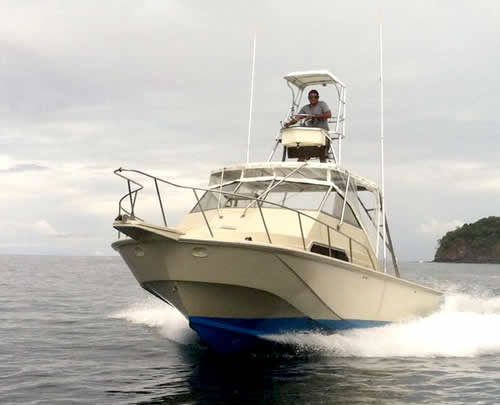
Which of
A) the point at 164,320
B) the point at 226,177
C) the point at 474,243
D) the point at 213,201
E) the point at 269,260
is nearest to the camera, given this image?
the point at 269,260

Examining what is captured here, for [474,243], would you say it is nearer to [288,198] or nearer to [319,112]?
[319,112]

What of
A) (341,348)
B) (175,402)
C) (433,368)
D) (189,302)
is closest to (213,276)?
(189,302)

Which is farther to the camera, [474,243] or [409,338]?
[474,243]

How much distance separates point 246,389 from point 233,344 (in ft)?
5.94

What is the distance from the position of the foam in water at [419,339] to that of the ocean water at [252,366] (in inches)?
0.9

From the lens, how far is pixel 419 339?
12.0 metres

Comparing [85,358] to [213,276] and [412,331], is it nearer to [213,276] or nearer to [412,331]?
[213,276]

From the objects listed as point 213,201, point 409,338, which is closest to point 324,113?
point 213,201

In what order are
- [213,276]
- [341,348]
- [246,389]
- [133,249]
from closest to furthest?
[246,389]
[213,276]
[133,249]
[341,348]

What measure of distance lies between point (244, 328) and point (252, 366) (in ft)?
2.01

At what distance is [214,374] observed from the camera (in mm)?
9695

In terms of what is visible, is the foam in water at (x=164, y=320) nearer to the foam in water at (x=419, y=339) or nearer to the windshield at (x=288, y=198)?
the windshield at (x=288, y=198)

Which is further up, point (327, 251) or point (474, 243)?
point (474, 243)

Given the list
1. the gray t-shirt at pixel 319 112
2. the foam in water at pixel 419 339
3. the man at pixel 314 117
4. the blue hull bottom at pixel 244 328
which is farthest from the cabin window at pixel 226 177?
the foam in water at pixel 419 339
